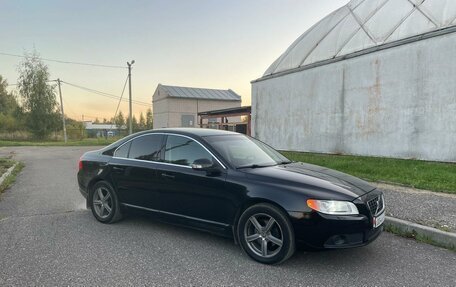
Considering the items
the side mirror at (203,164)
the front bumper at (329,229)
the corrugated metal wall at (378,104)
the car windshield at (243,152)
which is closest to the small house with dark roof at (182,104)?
the corrugated metal wall at (378,104)

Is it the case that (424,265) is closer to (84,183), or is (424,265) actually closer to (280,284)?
(280,284)

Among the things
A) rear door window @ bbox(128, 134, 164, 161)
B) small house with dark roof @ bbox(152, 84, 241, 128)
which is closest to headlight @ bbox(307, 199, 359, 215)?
rear door window @ bbox(128, 134, 164, 161)

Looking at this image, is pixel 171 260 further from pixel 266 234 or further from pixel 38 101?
pixel 38 101

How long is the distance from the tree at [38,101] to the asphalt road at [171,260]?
47065 mm

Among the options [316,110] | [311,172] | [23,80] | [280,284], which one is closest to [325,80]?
[316,110]

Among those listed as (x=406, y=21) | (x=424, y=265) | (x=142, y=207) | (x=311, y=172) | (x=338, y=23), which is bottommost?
(x=424, y=265)

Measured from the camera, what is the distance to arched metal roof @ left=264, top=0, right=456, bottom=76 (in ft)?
38.5

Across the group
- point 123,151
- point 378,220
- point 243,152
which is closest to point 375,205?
point 378,220

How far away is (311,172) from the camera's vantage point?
4316mm

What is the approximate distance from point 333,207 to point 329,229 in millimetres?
233

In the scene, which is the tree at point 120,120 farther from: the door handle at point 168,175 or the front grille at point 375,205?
the front grille at point 375,205

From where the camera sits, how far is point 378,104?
12.8 meters

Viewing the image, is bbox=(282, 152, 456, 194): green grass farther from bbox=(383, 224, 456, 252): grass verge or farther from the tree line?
the tree line

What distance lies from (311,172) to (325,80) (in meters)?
11.8
